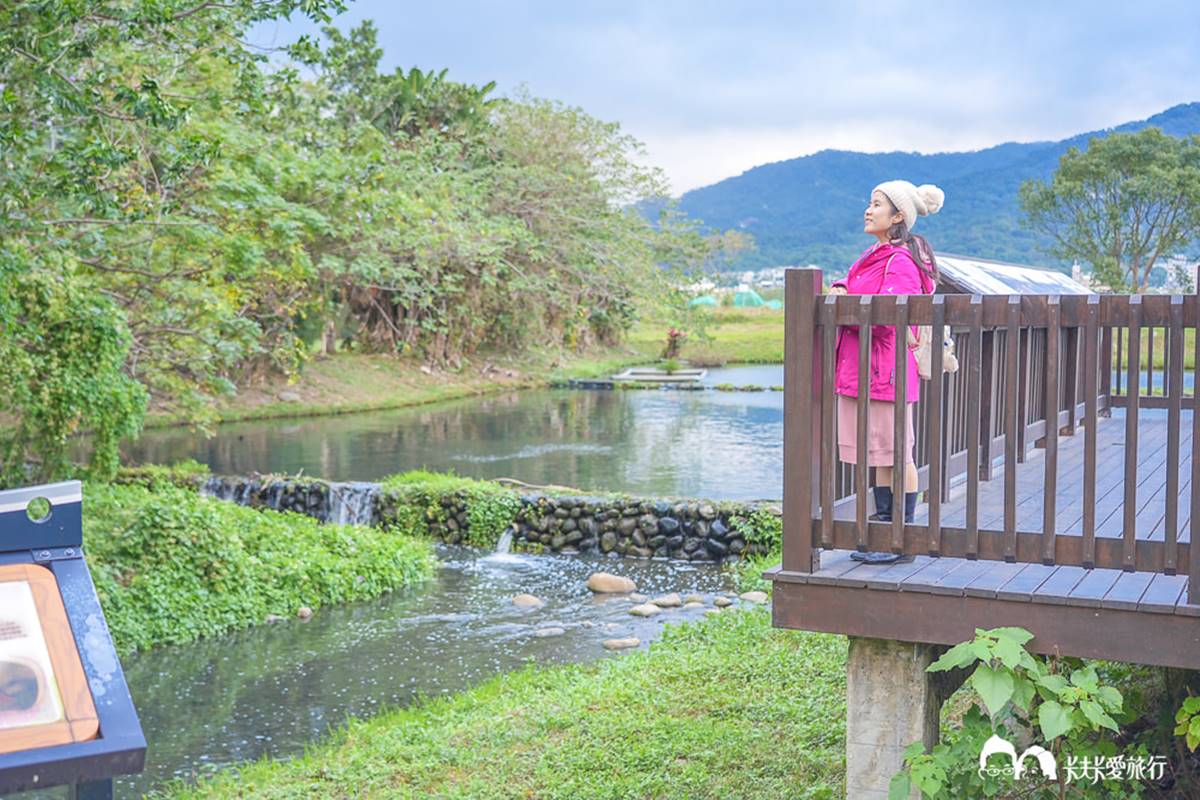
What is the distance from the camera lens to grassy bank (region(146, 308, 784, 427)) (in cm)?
2647

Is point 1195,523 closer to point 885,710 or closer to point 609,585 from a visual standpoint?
point 885,710

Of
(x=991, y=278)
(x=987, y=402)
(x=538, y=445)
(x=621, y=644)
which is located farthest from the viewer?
(x=538, y=445)

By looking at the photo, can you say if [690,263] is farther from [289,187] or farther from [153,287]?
[153,287]

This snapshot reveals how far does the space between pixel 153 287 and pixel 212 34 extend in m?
4.80

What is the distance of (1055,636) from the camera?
390 cm

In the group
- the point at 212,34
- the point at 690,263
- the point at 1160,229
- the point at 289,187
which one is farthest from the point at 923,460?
the point at 1160,229

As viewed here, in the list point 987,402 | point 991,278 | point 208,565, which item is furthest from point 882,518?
point 208,565

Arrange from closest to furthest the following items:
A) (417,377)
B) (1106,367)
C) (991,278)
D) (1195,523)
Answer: (1195,523)
(1106,367)
(991,278)
(417,377)

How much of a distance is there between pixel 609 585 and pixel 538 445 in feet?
32.0

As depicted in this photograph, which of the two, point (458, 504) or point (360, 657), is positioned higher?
point (458, 504)

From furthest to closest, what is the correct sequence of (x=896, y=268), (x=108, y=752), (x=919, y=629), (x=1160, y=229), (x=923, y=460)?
(x=1160, y=229), (x=923, y=460), (x=896, y=268), (x=919, y=629), (x=108, y=752)

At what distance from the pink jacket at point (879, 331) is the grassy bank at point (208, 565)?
25.5 ft

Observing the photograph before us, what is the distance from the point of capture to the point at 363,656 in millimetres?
10164

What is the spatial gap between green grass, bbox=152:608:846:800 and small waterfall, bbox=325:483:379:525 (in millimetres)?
6658
